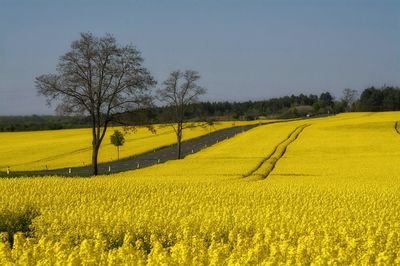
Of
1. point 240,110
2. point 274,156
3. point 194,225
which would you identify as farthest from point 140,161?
point 240,110

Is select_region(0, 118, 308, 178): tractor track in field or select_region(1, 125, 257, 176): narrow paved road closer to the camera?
select_region(0, 118, 308, 178): tractor track in field

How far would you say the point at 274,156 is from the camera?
168 feet

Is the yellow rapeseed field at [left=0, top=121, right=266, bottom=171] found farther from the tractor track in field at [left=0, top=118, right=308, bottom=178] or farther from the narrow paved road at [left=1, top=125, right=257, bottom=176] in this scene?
the narrow paved road at [left=1, top=125, right=257, bottom=176]

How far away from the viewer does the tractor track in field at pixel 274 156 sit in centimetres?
3806

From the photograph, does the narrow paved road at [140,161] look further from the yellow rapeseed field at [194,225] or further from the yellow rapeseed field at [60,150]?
the yellow rapeseed field at [194,225]

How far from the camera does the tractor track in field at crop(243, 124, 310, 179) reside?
38059 millimetres

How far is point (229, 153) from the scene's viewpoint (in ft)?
181

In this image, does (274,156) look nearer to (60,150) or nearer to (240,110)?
(60,150)

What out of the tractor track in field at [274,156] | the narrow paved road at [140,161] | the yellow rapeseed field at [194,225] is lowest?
the narrow paved road at [140,161]

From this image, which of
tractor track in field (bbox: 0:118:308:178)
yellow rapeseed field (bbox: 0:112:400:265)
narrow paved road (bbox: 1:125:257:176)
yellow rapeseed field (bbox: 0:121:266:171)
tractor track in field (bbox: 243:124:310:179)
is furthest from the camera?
yellow rapeseed field (bbox: 0:121:266:171)

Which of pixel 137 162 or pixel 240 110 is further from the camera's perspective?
pixel 240 110

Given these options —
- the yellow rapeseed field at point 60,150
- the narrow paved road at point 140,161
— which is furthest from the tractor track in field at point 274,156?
the yellow rapeseed field at point 60,150

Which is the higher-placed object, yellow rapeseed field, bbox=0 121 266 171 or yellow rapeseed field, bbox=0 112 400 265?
yellow rapeseed field, bbox=0 112 400 265

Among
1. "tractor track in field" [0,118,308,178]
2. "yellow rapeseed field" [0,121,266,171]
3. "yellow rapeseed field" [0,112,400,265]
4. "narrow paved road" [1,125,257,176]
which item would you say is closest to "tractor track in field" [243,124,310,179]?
"yellow rapeseed field" [0,112,400,265]
